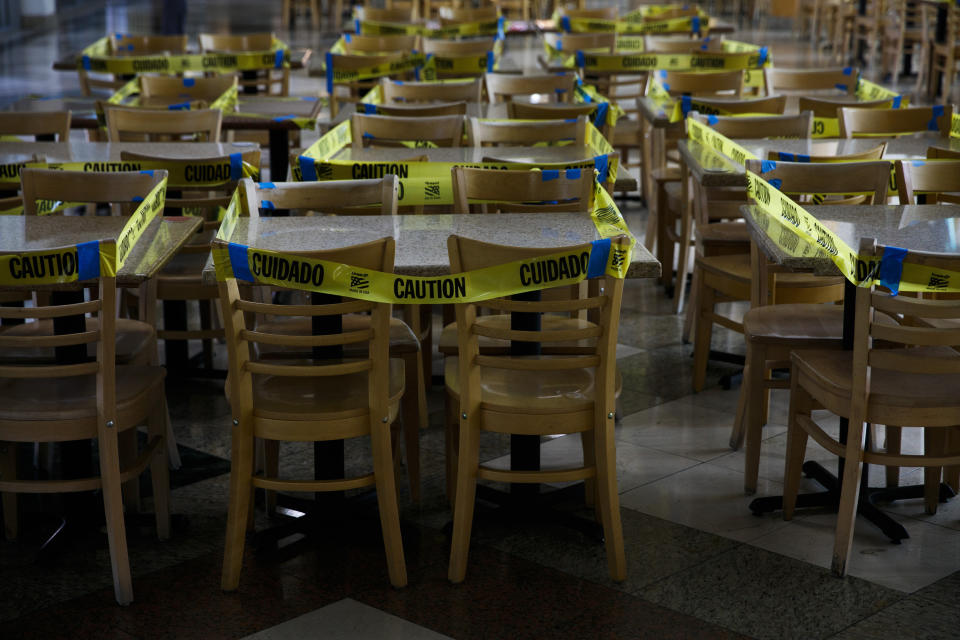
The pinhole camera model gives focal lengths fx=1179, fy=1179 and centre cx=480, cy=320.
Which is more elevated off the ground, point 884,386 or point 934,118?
point 934,118

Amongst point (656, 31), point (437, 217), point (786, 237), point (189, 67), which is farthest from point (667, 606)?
point (656, 31)

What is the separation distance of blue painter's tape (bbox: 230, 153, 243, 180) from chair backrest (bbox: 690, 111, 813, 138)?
1801 mm

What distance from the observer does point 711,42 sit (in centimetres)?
768

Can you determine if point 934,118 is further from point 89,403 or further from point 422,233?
point 89,403

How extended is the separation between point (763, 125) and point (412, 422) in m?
2.12

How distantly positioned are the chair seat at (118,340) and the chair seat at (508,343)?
2.83 feet

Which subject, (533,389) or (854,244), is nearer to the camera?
(533,389)

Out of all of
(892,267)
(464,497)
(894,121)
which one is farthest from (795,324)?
(894,121)

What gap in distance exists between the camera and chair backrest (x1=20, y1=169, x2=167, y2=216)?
11.5 feet

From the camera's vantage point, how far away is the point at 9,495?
3.19 m

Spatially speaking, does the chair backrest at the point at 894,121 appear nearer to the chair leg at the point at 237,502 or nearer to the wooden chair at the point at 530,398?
the wooden chair at the point at 530,398

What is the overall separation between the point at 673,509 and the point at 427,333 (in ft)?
3.82

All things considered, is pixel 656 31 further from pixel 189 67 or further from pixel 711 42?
pixel 189 67

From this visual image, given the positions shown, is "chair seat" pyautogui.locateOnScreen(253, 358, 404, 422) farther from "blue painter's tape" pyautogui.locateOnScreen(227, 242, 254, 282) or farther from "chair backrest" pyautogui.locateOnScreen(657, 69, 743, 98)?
"chair backrest" pyautogui.locateOnScreen(657, 69, 743, 98)
